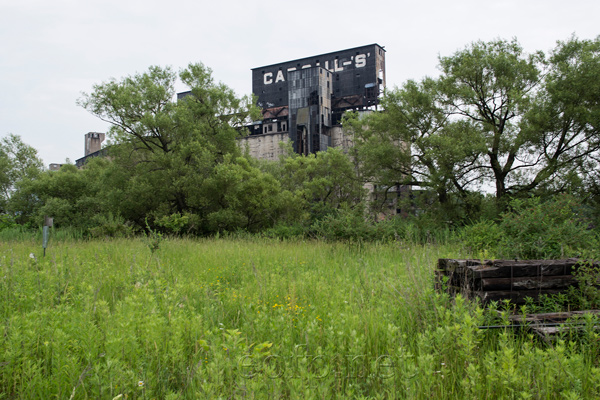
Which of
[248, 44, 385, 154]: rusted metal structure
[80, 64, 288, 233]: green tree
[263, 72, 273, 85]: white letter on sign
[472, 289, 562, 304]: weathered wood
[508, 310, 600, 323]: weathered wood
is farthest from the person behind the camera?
[263, 72, 273, 85]: white letter on sign

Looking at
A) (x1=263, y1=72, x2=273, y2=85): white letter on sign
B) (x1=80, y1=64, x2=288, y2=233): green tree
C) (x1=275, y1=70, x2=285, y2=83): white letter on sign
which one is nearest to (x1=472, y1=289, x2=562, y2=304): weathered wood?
(x1=80, y1=64, x2=288, y2=233): green tree

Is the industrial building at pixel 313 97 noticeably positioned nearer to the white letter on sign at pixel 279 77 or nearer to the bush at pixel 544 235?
the white letter on sign at pixel 279 77

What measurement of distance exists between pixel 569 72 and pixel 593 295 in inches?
753

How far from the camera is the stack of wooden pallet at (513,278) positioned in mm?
4688

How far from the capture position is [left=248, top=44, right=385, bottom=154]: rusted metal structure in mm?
54906

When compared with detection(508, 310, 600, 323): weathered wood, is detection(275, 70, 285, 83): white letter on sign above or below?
above

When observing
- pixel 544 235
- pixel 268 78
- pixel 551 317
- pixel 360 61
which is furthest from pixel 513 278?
pixel 268 78

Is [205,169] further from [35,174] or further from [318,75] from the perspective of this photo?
[318,75]

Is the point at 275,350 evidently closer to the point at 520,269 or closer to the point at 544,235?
the point at 520,269

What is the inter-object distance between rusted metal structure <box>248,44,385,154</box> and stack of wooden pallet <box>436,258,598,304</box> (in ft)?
150

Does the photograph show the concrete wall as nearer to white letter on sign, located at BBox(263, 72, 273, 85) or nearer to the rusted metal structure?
the rusted metal structure

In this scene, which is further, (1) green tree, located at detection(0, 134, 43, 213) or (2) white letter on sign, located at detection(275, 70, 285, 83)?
(2) white letter on sign, located at detection(275, 70, 285, 83)

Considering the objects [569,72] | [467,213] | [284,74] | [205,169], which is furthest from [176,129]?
[284,74]

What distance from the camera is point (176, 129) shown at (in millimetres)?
25688
